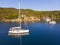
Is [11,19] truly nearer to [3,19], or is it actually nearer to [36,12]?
[3,19]

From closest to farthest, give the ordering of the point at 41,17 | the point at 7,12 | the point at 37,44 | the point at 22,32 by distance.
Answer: the point at 37,44, the point at 22,32, the point at 7,12, the point at 41,17

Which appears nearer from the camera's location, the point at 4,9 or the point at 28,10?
the point at 4,9

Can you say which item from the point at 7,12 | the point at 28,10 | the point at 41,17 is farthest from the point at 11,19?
the point at 28,10

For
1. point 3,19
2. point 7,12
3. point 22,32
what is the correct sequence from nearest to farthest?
point 22,32 < point 3,19 < point 7,12

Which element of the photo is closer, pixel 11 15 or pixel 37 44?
pixel 37 44

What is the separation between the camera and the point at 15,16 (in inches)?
3452

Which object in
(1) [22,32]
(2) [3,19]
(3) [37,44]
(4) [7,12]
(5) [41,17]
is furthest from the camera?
(5) [41,17]

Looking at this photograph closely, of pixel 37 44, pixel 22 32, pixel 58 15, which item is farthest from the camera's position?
pixel 58 15

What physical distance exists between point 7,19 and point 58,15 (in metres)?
35.3

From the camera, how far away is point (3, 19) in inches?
3430

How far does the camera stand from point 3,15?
90625 millimetres

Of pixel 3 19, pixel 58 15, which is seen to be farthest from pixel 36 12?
pixel 3 19

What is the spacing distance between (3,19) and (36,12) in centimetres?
3188

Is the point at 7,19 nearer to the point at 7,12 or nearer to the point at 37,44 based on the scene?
the point at 7,12
